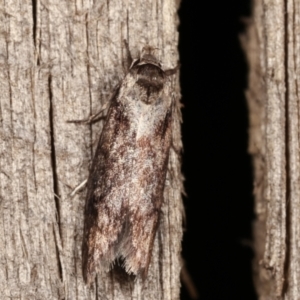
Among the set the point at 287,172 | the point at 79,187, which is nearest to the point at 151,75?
the point at 79,187

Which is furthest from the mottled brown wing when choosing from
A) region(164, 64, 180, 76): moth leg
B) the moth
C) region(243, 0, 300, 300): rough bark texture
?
region(243, 0, 300, 300): rough bark texture

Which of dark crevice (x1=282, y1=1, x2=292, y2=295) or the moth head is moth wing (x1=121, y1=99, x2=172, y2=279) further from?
dark crevice (x1=282, y1=1, x2=292, y2=295)

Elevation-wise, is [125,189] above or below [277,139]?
below

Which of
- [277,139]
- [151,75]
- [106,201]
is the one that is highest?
[151,75]

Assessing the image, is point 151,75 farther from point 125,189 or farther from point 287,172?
point 287,172

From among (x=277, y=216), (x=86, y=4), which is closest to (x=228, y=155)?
(x=277, y=216)

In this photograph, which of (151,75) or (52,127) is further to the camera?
(151,75)

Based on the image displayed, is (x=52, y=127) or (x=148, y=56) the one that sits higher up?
(x=148, y=56)

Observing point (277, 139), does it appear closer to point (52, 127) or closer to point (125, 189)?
point (125, 189)

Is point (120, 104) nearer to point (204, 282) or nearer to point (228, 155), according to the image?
point (228, 155)

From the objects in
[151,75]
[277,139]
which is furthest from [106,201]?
[277,139]
